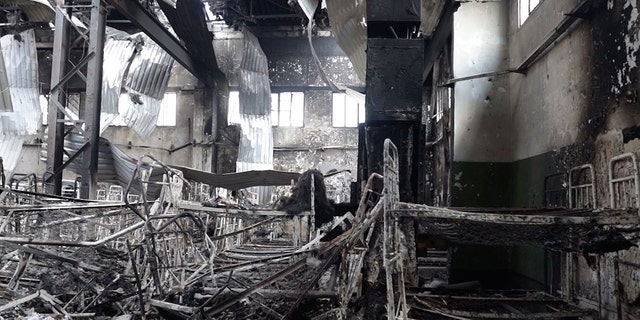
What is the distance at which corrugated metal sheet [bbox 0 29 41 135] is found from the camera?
14.6 meters

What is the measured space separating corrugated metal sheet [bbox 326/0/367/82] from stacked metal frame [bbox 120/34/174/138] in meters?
7.70

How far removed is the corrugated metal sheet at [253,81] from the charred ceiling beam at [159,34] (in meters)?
1.25

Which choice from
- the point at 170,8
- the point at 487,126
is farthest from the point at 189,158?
the point at 487,126

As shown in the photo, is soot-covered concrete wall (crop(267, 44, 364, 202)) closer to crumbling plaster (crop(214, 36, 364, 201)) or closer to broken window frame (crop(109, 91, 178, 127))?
crumbling plaster (crop(214, 36, 364, 201))

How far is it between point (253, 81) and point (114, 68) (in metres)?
4.66

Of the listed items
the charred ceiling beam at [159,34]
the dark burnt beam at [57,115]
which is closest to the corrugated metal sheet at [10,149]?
the charred ceiling beam at [159,34]

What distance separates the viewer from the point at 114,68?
14.3 metres

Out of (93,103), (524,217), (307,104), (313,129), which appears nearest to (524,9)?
(524,217)

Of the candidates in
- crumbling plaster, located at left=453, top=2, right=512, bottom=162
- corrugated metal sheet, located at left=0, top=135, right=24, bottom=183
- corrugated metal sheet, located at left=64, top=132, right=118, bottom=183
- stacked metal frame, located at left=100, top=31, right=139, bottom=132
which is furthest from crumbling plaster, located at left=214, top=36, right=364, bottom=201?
crumbling plaster, located at left=453, top=2, right=512, bottom=162

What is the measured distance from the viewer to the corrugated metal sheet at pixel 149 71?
1508 cm

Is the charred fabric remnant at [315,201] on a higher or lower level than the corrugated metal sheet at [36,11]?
lower

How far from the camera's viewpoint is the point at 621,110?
197 inches

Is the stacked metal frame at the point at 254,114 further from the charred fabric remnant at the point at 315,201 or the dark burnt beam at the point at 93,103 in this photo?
the charred fabric remnant at the point at 315,201

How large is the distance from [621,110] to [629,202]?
1076 millimetres
